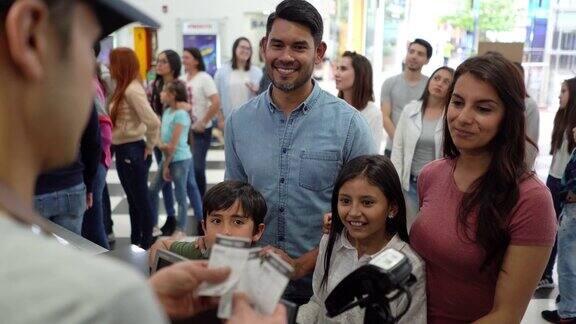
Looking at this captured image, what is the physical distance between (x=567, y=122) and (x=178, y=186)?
3055 mm

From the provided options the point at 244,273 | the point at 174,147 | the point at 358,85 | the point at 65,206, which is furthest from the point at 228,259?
the point at 174,147

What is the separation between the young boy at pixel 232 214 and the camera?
1803 mm

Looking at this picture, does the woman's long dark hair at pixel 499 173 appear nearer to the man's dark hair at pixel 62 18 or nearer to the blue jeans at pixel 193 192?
the man's dark hair at pixel 62 18

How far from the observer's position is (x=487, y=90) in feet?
4.61

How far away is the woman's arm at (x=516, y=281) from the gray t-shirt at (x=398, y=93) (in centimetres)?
311

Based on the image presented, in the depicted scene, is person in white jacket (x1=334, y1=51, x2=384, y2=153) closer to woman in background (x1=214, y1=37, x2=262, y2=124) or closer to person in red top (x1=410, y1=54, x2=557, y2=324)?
woman in background (x1=214, y1=37, x2=262, y2=124)

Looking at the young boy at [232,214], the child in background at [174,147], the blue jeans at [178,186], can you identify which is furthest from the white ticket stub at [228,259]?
the blue jeans at [178,186]

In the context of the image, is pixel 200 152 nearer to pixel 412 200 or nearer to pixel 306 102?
pixel 412 200

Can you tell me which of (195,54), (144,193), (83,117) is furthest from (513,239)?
(195,54)

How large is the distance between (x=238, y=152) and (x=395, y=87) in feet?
9.23

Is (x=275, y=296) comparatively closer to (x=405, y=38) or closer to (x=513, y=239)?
(x=513, y=239)

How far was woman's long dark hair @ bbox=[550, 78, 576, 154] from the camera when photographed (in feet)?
11.5

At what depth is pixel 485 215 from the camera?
4.46ft

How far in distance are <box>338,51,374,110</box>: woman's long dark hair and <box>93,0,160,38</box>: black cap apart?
3380mm
